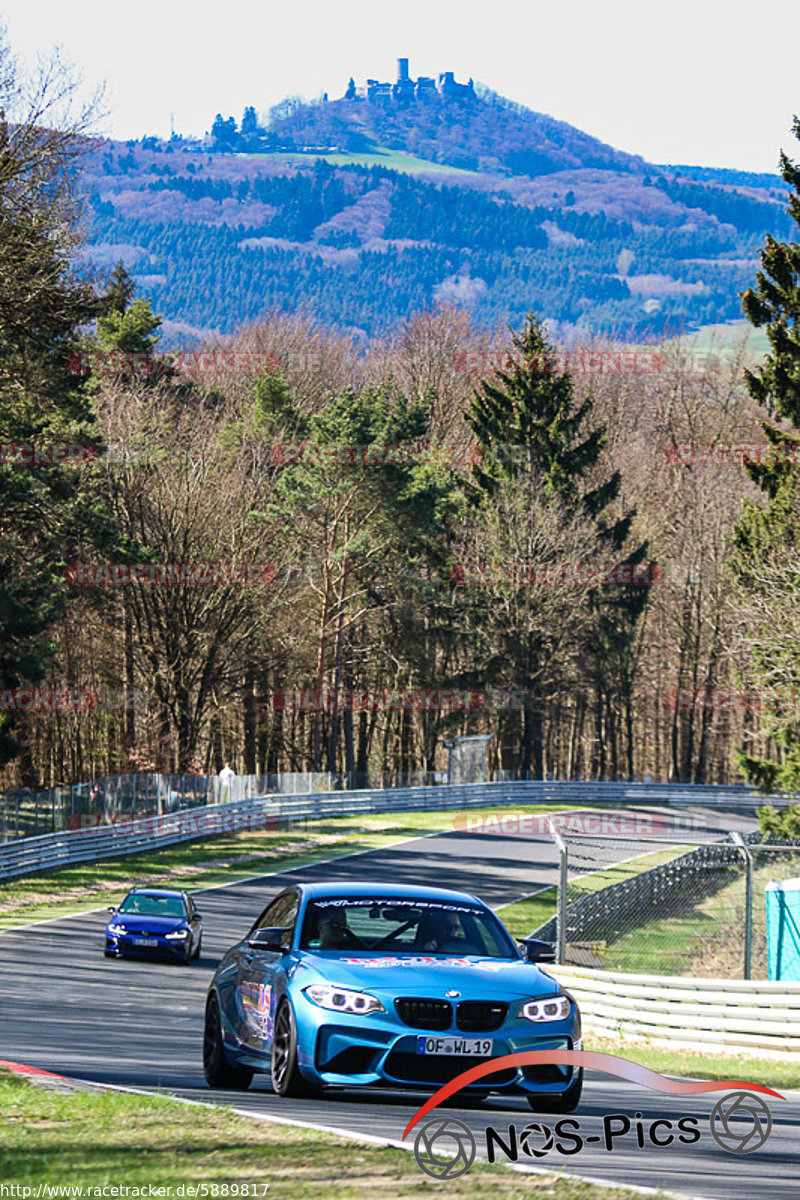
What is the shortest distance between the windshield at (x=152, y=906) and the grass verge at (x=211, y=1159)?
62.6 ft

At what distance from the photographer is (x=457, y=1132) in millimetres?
8211

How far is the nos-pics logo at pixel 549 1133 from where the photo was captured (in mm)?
7458

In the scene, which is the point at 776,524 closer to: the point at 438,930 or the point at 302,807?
the point at 302,807

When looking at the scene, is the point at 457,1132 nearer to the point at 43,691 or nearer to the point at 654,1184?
the point at 654,1184

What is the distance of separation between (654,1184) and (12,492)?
31492 mm

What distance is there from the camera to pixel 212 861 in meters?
44.8

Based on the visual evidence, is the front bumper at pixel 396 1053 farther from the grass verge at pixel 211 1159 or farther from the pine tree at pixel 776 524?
the pine tree at pixel 776 524
